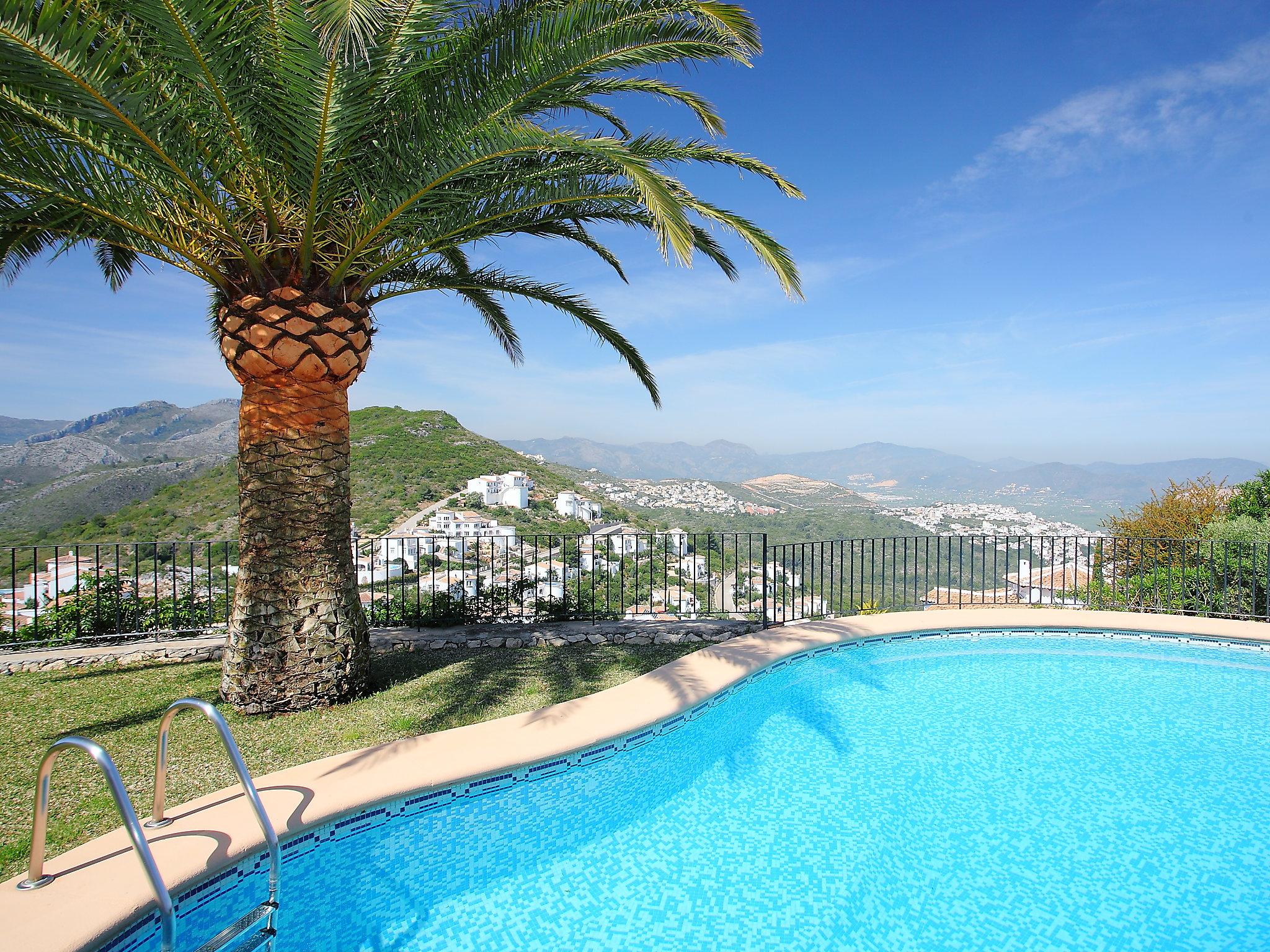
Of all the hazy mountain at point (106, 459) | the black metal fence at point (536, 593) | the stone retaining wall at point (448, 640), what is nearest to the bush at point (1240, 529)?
the black metal fence at point (536, 593)

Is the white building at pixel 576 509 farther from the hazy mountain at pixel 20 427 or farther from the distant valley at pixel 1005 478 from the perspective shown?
the distant valley at pixel 1005 478

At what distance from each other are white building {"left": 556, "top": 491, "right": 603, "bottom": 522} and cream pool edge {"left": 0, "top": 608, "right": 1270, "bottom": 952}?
11898 millimetres

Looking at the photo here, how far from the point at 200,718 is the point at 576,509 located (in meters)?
14.2

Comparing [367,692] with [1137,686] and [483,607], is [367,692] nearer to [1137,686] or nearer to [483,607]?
[483,607]

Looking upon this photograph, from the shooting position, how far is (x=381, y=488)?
67.5 feet

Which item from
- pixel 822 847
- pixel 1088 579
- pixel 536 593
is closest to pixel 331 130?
pixel 822 847

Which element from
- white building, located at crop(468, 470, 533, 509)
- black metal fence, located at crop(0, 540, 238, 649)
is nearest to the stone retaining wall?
black metal fence, located at crop(0, 540, 238, 649)

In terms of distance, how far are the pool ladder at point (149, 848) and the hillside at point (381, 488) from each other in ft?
41.1

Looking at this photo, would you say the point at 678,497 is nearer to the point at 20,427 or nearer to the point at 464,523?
the point at 464,523

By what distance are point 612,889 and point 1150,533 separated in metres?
14.6

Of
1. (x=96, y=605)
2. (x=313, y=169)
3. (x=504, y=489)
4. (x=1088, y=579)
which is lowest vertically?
(x=1088, y=579)

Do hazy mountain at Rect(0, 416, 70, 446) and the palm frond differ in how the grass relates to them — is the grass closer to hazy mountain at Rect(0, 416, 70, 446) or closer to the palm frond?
the palm frond

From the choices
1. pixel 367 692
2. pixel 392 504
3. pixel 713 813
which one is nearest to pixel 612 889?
pixel 713 813

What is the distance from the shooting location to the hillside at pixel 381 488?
577 inches
